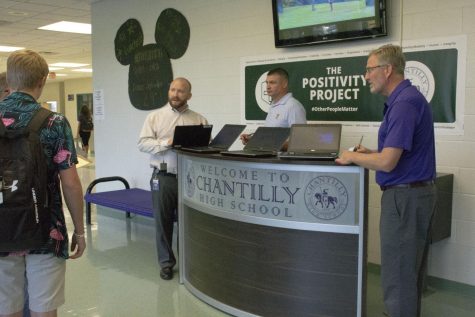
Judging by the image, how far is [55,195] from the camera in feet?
6.85

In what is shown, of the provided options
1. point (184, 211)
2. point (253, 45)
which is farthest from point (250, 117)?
point (184, 211)

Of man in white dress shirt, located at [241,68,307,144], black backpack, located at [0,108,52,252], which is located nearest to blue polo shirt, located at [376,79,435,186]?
man in white dress shirt, located at [241,68,307,144]

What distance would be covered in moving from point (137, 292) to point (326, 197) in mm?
1766

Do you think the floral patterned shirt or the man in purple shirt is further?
the man in purple shirt

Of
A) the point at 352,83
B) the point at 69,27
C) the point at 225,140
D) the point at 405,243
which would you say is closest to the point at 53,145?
the point at 225,140

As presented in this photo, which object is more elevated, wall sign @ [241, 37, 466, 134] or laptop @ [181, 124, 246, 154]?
wall sign @ [241, 37, 466, 134]

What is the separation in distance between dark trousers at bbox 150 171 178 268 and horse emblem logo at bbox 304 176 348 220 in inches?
55.7

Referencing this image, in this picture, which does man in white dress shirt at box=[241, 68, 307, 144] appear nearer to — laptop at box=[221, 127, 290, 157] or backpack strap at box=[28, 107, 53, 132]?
laptop at box=[221, 127, 290, 157]

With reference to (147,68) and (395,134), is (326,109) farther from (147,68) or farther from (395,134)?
(147,68)

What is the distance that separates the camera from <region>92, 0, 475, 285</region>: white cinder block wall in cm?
344

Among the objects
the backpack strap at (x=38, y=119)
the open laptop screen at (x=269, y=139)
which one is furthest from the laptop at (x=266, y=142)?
the backpack strap at (x=38, y=119)

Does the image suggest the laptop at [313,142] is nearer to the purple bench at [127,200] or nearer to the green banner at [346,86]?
the green banner at [346,86]

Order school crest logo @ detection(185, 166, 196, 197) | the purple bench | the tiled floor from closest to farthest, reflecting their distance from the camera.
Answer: the tiled floor → school crest logo @ detection(185, 166, 196, 197) → the purple bench

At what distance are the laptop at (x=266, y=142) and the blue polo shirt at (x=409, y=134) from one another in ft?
2.14
